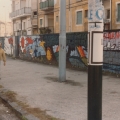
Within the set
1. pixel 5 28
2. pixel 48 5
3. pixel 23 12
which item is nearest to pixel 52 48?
pixel 48 5

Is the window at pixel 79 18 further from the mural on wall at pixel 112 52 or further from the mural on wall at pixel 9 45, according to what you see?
the mural on wall at pixel 112 52

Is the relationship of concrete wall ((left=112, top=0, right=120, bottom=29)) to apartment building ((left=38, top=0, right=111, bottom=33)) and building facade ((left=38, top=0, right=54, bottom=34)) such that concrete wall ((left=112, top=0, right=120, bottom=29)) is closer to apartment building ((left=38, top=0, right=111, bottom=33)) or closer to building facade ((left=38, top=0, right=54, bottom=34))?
apartment building ((left=38, top=0, right=111, bottom=33))

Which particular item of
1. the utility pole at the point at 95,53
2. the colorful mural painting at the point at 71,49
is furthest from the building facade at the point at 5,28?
the utility pole at the point at 95,53

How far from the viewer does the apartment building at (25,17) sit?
43.0m

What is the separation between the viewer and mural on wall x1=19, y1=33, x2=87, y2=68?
1670cm

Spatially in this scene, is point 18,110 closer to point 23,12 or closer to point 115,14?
point 115,14

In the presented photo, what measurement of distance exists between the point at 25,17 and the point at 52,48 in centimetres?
2771

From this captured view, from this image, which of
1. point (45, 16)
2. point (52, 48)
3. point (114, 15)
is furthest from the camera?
point (45, 16)

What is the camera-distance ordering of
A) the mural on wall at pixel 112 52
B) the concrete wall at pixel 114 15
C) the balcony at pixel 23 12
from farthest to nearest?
1. the balcony at pixel 23 12
2. the concrete wall at pixel 114 15
3. the mural on wall at pixel 112 52

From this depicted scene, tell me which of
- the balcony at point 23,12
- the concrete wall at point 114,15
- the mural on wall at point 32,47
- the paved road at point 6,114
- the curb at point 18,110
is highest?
the balcony at point 23,12

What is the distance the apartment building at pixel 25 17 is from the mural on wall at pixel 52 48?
15.7 meters

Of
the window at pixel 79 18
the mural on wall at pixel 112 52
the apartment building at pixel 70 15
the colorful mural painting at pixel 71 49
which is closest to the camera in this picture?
the mural on wall at pixel 112 52

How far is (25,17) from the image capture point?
47031 mm

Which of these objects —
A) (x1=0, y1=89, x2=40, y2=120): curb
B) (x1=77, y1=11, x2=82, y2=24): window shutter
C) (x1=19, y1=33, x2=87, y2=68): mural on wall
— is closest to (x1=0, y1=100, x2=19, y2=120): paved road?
(x1=0, y1=89, x2=40, y2=120): curb
